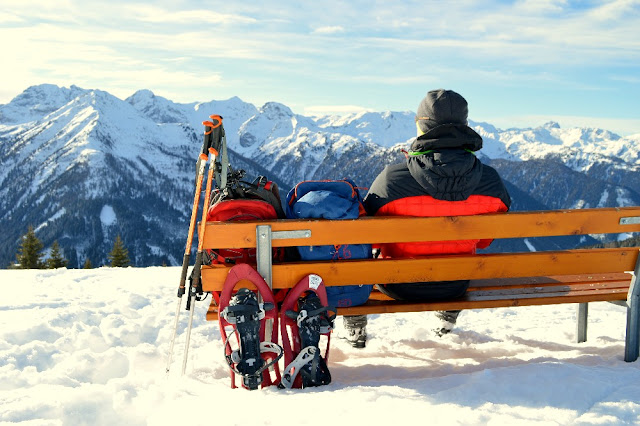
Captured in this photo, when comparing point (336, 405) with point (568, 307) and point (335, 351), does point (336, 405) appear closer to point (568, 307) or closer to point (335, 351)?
point (335, 351)

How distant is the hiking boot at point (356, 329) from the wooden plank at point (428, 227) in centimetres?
132

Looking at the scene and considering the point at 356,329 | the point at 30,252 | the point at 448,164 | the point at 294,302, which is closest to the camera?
the point at 294,302

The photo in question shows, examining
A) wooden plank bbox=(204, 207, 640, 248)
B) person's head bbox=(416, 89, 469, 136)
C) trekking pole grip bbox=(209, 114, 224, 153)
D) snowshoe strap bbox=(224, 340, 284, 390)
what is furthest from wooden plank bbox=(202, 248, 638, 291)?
person's head bbox=(416, 89, 469, 136)

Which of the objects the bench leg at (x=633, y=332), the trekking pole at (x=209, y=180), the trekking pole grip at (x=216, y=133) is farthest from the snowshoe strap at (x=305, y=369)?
the bench leg at (x=633, y=332)

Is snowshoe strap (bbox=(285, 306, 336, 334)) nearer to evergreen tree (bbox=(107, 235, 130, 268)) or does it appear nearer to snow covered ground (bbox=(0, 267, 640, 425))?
snow covered ground (bbox=(0, 267, 640, 425))

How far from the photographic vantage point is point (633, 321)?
192 inches

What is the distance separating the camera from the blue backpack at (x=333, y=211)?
175 inches

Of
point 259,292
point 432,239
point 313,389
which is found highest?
point 432,239

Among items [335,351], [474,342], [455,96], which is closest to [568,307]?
[474,342]

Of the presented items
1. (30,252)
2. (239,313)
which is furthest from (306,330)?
(30,252)

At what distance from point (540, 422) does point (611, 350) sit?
258 cm

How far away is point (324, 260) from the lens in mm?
4570

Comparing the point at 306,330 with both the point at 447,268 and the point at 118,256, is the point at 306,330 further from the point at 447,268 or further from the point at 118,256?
the point at 118,256

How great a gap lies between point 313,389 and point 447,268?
1.55 meters
